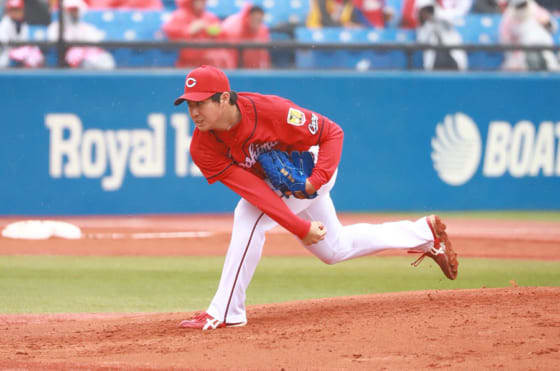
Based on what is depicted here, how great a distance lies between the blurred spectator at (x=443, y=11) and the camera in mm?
12359

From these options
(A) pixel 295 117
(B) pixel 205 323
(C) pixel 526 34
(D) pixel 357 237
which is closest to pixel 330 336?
(B) pixel 205 323

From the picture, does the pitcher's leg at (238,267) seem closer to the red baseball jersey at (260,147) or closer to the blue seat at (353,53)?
the red baseball jersey at (260,147)

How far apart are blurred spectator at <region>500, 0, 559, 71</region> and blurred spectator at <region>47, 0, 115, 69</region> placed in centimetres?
530

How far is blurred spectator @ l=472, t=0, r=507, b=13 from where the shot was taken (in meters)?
13.1

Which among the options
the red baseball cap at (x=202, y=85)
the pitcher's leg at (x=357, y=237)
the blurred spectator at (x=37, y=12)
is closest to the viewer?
the red baseball cap at (x=202, y=85)

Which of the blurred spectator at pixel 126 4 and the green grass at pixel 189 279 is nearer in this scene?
the green grass at pixel 189 279

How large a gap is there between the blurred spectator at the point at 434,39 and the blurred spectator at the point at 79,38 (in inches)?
159

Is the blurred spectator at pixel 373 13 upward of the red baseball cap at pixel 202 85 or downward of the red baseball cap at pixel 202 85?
downward

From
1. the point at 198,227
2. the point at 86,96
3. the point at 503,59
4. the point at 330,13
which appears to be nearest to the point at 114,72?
the point at 86,96

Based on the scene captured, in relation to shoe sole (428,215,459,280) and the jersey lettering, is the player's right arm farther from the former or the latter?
shoe sole (428,215,459,280)

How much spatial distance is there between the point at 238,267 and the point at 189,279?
252 cm

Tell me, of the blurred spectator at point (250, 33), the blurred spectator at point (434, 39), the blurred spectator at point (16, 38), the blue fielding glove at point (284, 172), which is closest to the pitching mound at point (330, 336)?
the blue fielding glove at point (284, 172)

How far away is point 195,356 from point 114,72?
722 centimetres

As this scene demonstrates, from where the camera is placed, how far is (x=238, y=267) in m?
5.25
